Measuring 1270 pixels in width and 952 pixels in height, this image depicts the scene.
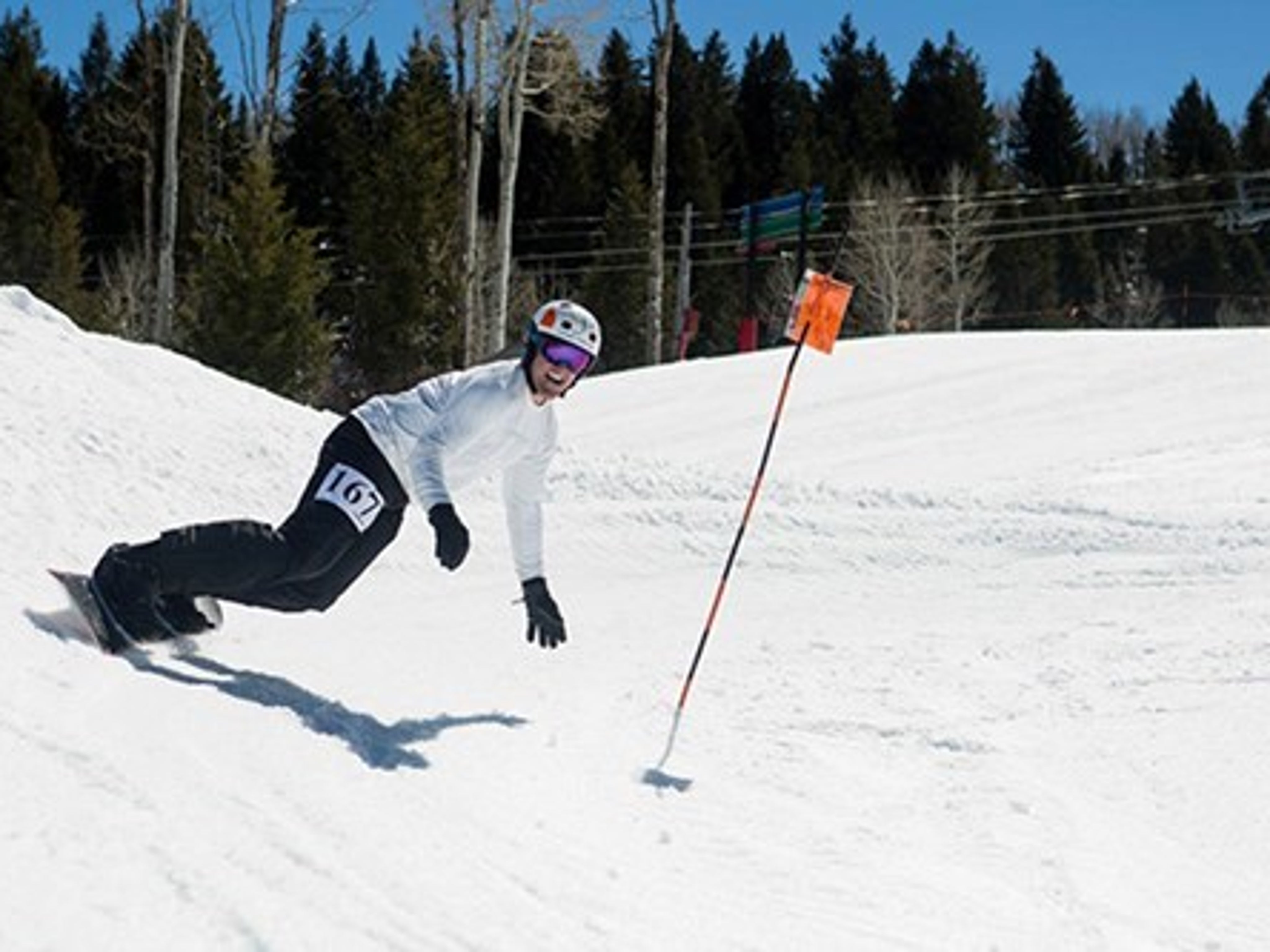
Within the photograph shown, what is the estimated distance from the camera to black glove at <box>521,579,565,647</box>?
4.75m

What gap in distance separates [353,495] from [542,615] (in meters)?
0.76

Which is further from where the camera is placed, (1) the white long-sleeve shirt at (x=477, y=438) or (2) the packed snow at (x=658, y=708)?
(1) the white long-sleeve shirt at (x=477, y=438)

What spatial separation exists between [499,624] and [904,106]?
51358mm

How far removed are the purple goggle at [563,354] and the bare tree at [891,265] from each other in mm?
34347

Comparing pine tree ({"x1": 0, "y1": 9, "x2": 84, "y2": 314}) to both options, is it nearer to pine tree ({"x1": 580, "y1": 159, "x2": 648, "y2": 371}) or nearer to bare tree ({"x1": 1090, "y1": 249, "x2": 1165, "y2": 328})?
pine tree ({"x1": 580, "y1": 159, "x2": 648, "y2": 371})

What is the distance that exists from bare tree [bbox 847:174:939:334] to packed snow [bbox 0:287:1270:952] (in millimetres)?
29669

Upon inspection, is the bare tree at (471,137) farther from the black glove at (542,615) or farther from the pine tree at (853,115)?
the pine tree at (853,115)

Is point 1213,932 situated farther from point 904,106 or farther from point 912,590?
point 904,106

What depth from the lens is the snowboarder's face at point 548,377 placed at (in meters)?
4.59

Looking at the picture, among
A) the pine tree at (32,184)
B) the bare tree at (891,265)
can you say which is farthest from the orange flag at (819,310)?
the bare tree at (891,265)

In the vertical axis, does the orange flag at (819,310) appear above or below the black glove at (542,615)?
above

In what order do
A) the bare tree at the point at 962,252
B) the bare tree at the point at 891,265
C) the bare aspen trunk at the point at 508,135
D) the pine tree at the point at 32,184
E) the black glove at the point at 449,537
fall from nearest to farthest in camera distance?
the black glove at the point at 449,537 < the bare aspen trunk at the point at 508,135 < the pine tree at the point at 32,184 < the bare tree at the point at 891,265 < the bare tree at the point at 962,252

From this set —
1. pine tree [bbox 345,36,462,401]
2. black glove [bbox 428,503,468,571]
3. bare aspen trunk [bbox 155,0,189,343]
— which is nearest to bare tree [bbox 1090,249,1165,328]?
pine tree [bbox 345,36,462,401]

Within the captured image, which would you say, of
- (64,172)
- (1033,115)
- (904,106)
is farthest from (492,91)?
(1033,115)
